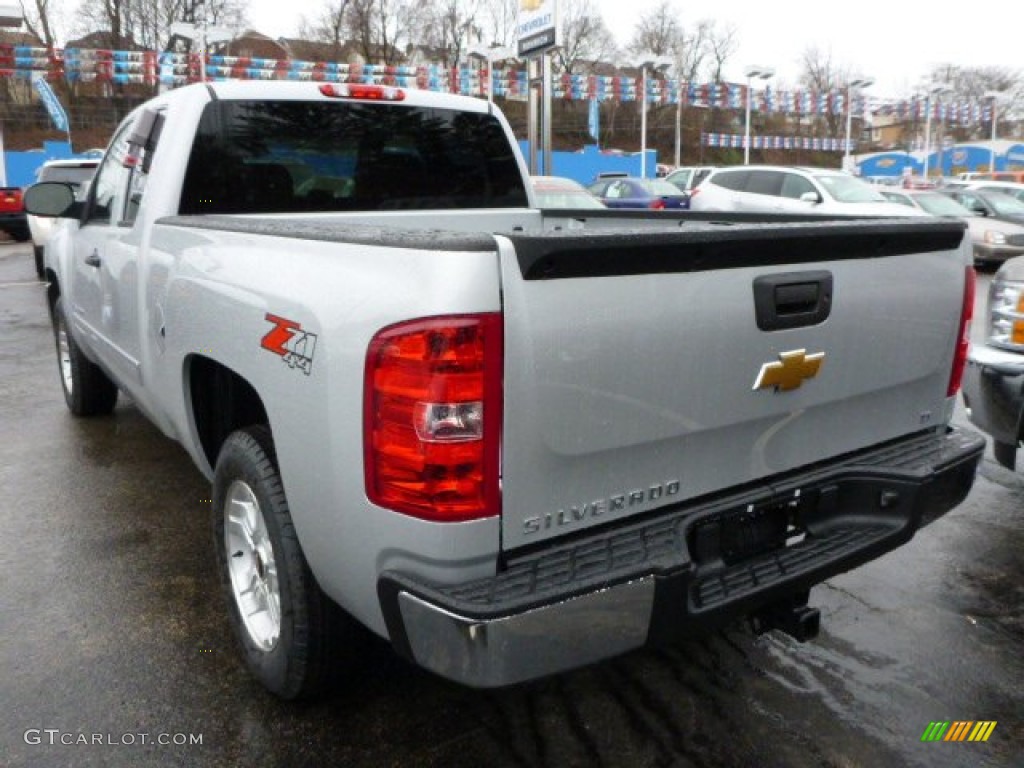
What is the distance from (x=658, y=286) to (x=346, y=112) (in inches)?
98.5

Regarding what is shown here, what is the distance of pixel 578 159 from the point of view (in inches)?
1609

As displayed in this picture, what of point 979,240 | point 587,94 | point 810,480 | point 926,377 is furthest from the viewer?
point 587,94

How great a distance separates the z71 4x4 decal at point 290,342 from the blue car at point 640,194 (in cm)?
1633

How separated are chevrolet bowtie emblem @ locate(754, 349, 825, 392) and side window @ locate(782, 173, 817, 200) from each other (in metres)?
14.3

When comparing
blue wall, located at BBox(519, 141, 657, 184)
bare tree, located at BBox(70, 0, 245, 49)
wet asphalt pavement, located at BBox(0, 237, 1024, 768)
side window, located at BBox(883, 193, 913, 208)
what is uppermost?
bare tree, located at BBox(70, 0, 245, 49)

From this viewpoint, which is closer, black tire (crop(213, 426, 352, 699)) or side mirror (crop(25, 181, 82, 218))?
black tire (crop(213, 426, 352, 699))

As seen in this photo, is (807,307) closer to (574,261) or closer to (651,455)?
(651,455)

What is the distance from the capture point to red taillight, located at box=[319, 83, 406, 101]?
401 cm

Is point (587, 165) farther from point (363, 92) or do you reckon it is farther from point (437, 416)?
point (437, 416)

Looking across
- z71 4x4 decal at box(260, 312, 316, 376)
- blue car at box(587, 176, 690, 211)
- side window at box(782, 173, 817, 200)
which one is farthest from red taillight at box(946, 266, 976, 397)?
blue car at box(587, 176, 690, 211)

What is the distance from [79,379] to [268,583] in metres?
3.70

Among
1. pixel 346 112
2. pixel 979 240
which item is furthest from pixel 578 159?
pixel 346 112

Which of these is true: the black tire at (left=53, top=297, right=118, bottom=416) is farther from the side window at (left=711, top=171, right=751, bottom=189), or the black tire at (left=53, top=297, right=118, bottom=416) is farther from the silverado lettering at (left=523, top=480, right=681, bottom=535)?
the side window at (left=711, top=171, right=751, bottom=189)

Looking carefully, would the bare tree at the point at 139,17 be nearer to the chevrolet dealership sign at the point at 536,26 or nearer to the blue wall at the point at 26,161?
the blue wall at the point at 26,161
